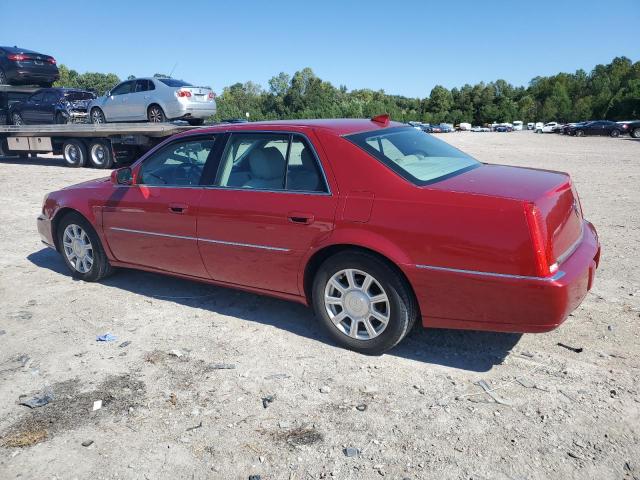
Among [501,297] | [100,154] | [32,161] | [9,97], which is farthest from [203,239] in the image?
[32,161]

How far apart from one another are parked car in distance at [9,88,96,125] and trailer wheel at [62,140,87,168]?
43.3 inches

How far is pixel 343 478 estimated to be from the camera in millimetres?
2562

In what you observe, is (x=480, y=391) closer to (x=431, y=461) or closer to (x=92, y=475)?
(x=431, y=461)

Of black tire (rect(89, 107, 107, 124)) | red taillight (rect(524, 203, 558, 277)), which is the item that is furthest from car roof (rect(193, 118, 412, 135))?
black tire (rect(89, 107, 107, 124))

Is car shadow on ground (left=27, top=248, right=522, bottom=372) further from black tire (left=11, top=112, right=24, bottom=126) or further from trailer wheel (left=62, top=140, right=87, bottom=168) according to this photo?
black tire (left=11, top=112, right=24, bottom=126)

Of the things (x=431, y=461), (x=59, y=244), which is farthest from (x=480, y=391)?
(x=59, y=244)

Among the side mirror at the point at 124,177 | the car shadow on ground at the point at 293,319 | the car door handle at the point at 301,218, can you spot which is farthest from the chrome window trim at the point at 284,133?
the car shadow on ground at the point at 293,319

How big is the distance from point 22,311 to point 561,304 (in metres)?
4.60

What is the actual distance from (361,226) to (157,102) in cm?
1263

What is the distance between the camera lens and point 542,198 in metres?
3.26

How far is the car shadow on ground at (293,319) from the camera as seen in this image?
3740 mm

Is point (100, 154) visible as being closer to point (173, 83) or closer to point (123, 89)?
point (123, 89)

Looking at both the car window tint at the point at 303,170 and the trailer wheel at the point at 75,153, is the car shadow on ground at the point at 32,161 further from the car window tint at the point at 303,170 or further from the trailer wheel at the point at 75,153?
the car window tint at the point at 303,170

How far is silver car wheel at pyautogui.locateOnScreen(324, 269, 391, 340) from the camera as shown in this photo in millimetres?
3666
